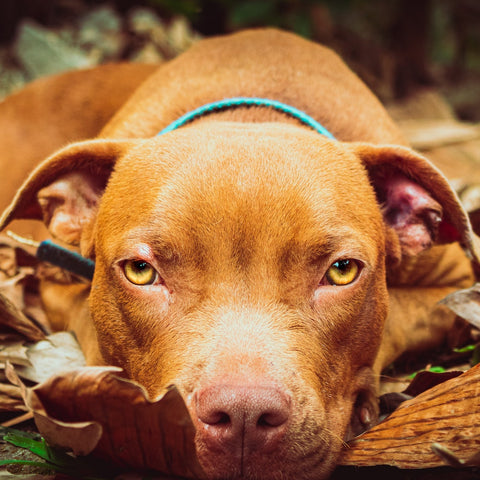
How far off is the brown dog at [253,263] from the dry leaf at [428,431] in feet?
0.48

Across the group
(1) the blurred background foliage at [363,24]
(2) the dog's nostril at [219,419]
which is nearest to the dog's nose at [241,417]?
(2) the dog's nostril at [219,419]

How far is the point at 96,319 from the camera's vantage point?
3164 mm

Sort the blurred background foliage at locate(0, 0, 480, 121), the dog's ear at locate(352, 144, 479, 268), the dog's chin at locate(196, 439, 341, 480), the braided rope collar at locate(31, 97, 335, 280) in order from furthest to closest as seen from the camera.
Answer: the blurred background foliage at locate(0, 0, 480, 121) → the braided rope collar at locate(31, 97, 335, 280) → the dog's ear at locate(352, 144, 479, 268) → the dog's chin at locate(196, 439, 341, 480)

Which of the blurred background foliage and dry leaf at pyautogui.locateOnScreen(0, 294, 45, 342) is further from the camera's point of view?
the blurred background foliage

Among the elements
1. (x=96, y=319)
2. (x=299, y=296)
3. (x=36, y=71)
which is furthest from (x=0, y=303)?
(x=36, y=71)

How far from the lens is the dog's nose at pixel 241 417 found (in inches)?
Answer: 86.0

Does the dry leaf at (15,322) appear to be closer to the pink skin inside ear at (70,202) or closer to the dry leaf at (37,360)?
the dry leaf at (37,360)

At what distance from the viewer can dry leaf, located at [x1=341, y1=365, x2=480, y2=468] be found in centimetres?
232

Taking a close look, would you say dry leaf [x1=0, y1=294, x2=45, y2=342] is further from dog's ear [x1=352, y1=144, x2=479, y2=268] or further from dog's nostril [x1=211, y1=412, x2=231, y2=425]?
dog's ear [x1=352, y1=144, x2=479, y2=268]

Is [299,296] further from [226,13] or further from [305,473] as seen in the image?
[226,13]

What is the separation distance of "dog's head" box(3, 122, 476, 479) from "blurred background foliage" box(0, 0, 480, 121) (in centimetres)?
648

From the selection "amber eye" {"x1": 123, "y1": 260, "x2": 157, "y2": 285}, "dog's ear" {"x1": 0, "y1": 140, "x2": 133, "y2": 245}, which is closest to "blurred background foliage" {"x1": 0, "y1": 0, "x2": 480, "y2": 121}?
"dog's ear" {"x1": 0, "y1": 140, "x2": 133, "y2": 245}

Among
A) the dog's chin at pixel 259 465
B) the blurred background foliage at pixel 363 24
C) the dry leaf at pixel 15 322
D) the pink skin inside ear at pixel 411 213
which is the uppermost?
the pink skin inside ear at pixel 411 213

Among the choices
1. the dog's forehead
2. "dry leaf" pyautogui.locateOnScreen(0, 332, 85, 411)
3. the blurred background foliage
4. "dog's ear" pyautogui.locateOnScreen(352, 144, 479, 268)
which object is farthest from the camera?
the blurred background foliage
